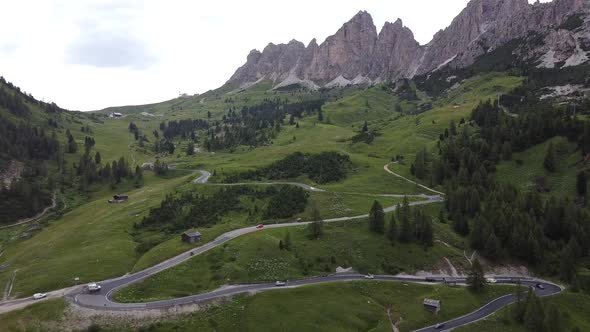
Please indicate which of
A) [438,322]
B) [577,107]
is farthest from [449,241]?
[577,107]

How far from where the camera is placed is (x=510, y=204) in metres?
127

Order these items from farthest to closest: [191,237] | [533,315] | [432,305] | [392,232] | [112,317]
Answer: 1. [392,232]
2. [191,237]
3. [432,305]
4. [533,315]
5. [112,317]

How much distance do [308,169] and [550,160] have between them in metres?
94.2

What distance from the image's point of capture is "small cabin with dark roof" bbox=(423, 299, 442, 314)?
82250mm

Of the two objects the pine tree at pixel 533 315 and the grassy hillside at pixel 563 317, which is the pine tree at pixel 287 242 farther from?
the pine tree at pixel 533 315

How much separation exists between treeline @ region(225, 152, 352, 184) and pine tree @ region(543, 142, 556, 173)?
7667cm

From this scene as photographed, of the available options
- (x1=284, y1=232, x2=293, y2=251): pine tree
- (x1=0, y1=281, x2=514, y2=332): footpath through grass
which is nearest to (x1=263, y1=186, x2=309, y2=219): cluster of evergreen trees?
(x1=284, y1=232, x2=293, y2=251): pine tree

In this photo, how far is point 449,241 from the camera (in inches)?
4488

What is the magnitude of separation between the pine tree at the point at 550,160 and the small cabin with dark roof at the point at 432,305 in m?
95.7

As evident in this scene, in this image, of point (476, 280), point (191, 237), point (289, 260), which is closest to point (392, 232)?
point (476, 280)

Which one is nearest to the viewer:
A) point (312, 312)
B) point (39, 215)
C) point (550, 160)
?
point (312, 312)

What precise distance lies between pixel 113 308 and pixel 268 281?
1224 inches

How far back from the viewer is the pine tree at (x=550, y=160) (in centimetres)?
14800

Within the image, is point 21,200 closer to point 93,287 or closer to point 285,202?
point 93,287
